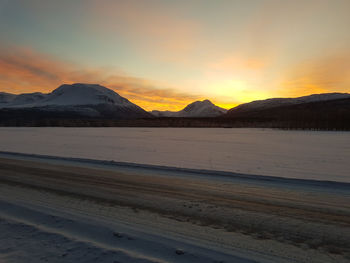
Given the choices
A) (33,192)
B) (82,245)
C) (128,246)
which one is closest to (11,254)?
(82,245)

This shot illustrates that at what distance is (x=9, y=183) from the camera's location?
27.0ft

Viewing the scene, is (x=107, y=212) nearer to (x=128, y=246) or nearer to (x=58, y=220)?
(x=58, y=220)

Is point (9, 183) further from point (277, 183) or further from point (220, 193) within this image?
point (277, 183)

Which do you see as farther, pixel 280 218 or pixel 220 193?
pixel 220 193

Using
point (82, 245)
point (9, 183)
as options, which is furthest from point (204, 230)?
point (9, 183)

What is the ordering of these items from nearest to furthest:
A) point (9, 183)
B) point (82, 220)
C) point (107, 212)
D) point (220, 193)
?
1. point (82, 220)
2. point (107, 212)
3. point (220, 193)
4. point (9, 183)

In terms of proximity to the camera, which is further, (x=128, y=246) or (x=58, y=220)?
(x=58, y=220)

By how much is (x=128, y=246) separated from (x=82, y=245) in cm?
79

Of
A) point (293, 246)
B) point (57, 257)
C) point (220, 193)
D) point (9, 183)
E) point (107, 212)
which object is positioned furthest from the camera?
point (9, 183)

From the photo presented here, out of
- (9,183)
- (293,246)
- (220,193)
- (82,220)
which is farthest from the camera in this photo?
(9,183)

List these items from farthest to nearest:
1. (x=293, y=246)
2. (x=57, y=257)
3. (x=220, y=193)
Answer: (x=220, y=193)
(x=293, y=246)
(x=57, y=257)

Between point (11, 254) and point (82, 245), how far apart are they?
1.04 m

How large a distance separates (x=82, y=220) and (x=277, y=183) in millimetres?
6375

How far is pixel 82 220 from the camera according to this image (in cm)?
503
